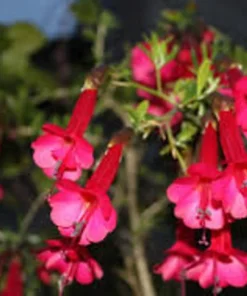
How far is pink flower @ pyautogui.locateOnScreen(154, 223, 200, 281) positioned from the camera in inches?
24.4

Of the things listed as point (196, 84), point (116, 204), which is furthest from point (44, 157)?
point (116, 204)

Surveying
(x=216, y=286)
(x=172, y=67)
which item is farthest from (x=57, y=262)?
(x=172, y=67)

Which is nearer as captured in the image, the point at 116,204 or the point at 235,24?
the point at 116,204

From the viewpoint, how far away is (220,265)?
0.59 m

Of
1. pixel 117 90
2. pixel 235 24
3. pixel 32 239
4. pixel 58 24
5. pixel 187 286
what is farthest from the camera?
pixel 58 24

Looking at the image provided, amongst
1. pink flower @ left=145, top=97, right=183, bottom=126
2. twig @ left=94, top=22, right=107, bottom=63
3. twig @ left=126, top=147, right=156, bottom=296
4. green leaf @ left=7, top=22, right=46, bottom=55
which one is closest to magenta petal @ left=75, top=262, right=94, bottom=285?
pink flower @ left=145, top=97, right=183, bottom=126

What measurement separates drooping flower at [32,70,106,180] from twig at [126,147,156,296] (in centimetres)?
39

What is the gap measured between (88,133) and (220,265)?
1.61ft

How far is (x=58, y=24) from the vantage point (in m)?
1.67

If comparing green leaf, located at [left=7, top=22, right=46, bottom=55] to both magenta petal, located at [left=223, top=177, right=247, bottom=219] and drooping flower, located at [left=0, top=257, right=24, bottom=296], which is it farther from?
magenta petal, located at [left=223, top=177, right=247, bottom=219]

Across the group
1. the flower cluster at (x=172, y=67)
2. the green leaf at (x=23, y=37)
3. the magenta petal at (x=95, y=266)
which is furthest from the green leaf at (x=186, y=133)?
the green leaf at (x=23, y=37)

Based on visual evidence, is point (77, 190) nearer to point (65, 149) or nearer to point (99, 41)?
point (65, 149)

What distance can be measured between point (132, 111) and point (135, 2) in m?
1.15

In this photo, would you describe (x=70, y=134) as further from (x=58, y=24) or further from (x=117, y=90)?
(x=58, y=24)
